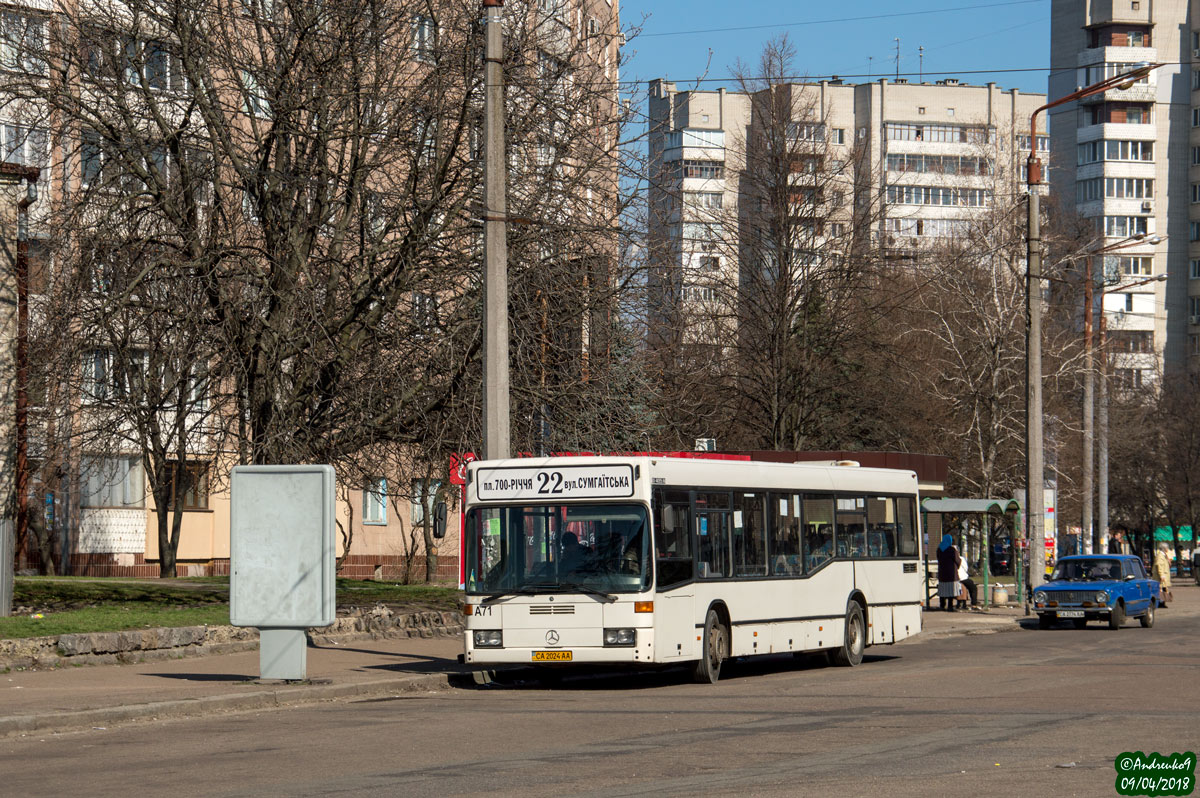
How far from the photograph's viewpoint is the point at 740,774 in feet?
36.4

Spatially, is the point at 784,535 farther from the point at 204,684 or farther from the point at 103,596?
the point at 103,596

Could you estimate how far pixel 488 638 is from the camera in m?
19.0

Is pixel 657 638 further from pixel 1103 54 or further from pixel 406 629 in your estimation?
pixel 1103 54

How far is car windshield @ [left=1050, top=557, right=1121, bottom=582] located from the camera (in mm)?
33719

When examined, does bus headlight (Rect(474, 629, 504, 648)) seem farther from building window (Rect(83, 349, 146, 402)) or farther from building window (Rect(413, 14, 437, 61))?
building window (Rect(413, 14, 437, 61))

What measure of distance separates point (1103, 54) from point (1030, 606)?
81323 millimetres

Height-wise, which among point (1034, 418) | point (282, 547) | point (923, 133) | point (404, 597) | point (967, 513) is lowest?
point (404, 597)

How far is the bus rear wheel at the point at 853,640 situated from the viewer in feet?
75.8

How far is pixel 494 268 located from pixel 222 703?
253 inches

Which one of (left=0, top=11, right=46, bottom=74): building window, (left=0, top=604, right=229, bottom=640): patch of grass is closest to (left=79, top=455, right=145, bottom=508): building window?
(left=0, top=604, right=229, bottom=640): patch of grass

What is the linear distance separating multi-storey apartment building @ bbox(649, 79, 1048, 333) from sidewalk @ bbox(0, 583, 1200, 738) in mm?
7239

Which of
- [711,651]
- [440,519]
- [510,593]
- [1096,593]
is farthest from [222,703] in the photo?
[1096,593]

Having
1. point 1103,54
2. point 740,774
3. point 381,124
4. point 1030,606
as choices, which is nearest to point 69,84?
point 381,124

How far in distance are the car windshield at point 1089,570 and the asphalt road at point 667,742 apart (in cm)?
1368
